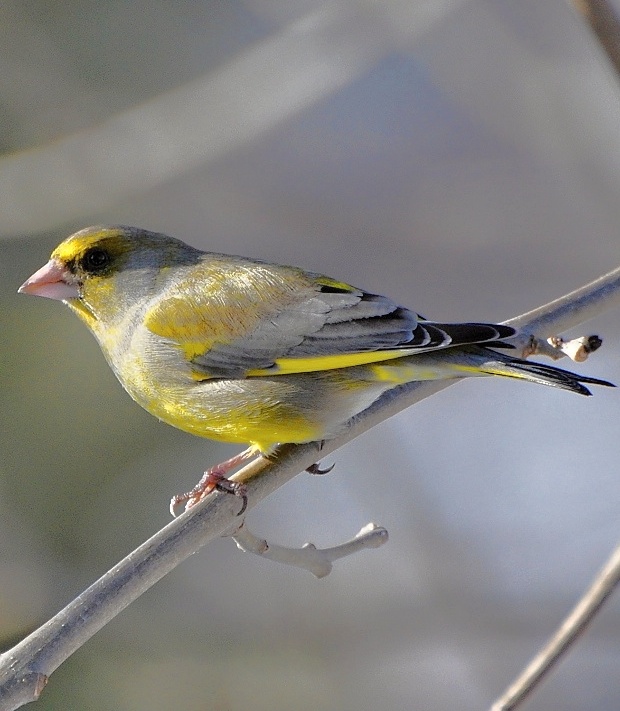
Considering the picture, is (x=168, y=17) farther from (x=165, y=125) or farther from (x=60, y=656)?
(x=60, y=656)

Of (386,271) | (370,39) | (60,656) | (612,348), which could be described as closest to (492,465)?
(612,348)

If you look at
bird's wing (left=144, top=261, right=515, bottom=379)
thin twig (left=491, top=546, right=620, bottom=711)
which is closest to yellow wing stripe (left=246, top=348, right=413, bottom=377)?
bird's wing (left=144, top=261, right=515, bottom=379)

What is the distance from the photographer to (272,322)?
12.2 ft

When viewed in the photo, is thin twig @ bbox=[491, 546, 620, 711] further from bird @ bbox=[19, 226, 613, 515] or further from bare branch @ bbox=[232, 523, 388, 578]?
bird @ bbox=[19, 226, 613, 515]

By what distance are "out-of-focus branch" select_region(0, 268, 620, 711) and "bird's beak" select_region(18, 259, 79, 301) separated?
3.45 feet

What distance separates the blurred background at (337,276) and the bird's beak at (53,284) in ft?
6.08

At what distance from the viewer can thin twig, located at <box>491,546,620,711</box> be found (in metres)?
2.63

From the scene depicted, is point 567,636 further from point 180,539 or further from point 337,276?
point 337,276

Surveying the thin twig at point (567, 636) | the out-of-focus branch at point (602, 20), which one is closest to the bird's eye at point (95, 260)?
the out-of-focus branch at point (602, 20)

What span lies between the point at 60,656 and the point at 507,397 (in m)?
4.41

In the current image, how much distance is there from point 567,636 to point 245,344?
5.13 feet

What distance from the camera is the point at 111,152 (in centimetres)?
618

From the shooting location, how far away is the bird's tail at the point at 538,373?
2.86 metres

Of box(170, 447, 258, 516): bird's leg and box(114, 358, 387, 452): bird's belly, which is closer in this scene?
box(170, 447, 258, 516): bird's leg
